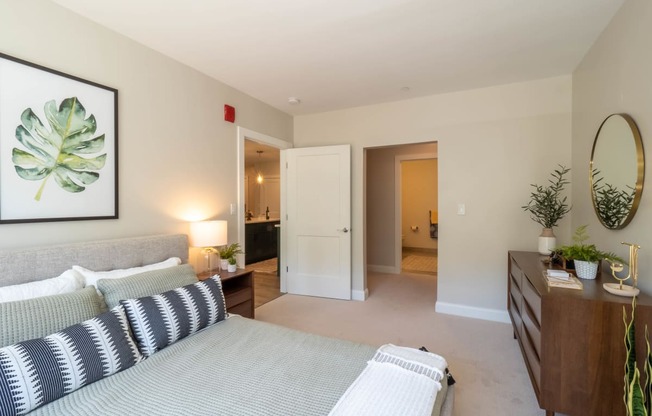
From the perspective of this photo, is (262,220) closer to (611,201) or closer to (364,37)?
(364,37)

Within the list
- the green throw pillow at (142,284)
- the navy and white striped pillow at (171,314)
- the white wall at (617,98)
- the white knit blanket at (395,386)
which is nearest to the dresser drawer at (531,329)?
the white wall at (617,98)

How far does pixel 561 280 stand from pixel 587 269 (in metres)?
0.26

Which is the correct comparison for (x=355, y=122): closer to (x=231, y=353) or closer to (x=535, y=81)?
(x=535, y=81)

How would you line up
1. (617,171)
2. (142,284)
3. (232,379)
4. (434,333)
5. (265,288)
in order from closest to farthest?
(232,379) < (142,284) < (617,171) < (434,333) < (265,288)

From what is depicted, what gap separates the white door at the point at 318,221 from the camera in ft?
12.7

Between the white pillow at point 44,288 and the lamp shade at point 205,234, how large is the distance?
0.92 metres

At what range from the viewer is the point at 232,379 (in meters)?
1.28

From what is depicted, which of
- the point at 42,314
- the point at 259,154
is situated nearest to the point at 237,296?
the point at 42,314

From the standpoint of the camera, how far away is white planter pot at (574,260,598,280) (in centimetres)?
187

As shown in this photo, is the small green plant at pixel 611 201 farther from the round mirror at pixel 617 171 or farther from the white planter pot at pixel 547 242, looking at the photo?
the white planter pot at pixel 547 242

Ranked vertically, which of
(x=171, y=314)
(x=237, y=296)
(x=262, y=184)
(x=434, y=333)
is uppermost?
(x=262, y=184)

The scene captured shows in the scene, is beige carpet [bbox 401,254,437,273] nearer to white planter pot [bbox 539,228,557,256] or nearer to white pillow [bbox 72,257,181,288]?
white planter pot [bbox 539,228,557,256]

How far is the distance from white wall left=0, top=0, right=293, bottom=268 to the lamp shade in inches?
6.7

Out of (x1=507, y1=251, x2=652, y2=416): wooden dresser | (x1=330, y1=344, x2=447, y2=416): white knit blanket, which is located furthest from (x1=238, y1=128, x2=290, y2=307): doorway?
(x1=507, y1=251, x2=652, y2=416): wooden dresser
